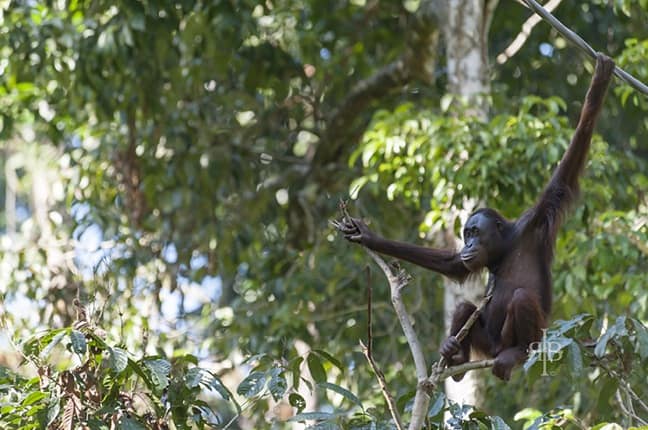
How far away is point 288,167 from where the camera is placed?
1082 cm

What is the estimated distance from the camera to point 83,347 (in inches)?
167

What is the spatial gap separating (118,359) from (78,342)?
182mm

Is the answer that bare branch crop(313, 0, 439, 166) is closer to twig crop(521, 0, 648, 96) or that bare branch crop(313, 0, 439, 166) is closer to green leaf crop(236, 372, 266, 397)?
twig crop(521, 0, 648, 96)

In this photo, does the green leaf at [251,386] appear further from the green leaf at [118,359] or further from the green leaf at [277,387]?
the green leaf at [118,359]

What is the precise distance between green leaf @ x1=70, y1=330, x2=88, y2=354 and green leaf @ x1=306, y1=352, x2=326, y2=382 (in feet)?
3.65

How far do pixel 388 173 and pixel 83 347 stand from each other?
13.5ft

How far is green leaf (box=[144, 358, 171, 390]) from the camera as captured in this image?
449 centimetres

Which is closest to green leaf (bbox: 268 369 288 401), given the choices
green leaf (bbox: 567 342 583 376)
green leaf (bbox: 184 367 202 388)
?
green leaf (bbox: 184 367 202 388)

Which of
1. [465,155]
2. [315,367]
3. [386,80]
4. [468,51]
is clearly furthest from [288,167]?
[315,367]

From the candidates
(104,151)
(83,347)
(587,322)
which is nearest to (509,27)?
(104,151)

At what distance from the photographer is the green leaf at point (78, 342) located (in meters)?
4.22

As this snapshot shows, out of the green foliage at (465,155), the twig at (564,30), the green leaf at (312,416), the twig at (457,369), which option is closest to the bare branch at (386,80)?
the green foliage at (465,155)

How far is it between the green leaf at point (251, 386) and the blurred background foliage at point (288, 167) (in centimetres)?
235

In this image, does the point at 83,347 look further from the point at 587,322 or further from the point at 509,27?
the point at 509,27
